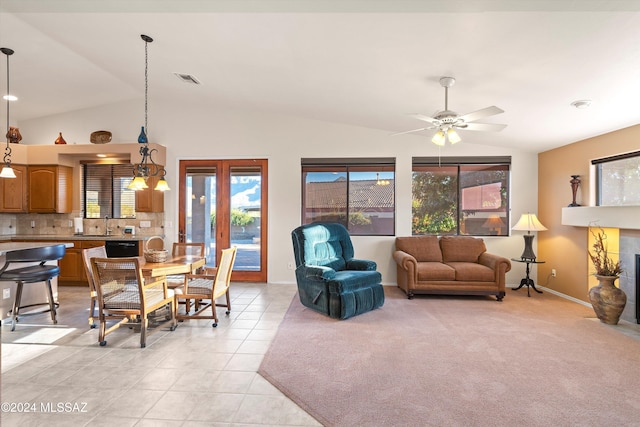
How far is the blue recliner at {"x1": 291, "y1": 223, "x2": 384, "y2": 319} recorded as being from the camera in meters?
3.89

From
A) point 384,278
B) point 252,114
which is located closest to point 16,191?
point 252,114

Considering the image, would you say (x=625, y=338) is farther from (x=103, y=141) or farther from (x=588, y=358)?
(x=103, y=141)

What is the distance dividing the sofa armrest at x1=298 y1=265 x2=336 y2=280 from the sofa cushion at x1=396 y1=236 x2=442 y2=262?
1836 millimetres

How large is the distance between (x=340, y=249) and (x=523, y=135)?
3.19 m

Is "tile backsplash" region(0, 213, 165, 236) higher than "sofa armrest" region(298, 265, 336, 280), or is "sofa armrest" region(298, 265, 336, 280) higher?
"tile backsplash" region(0, 213, 165, 236)

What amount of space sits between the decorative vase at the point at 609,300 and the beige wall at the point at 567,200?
0.76m

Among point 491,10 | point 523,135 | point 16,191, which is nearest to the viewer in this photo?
point 491,10

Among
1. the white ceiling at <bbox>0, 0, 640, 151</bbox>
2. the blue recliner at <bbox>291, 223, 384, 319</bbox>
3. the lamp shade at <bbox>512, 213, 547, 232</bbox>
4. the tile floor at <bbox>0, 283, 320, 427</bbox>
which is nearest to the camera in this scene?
the tile floor at <bbox>0, 283, 320, 427</bbox>

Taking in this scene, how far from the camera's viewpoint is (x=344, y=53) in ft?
10.3

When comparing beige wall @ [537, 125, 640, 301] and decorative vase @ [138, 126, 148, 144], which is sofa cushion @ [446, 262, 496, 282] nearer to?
beige wall @ [537, 125, 640, 301]

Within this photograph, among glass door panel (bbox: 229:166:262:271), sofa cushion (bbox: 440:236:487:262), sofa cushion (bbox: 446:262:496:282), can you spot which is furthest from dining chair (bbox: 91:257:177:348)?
sofa cushion (bbox: 440:236:487:262)

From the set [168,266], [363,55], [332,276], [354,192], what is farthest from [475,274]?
[168,266]

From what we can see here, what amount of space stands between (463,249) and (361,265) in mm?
1909

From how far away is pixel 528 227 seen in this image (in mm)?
5055
